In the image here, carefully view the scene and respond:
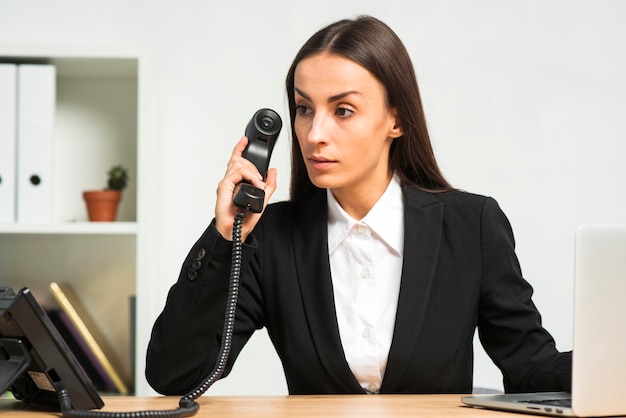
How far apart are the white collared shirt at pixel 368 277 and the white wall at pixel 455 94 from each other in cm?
103

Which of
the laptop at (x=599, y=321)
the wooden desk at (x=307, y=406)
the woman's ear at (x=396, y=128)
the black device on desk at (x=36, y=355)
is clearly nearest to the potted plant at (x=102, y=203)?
the woman's ear at (x=396, y=128)

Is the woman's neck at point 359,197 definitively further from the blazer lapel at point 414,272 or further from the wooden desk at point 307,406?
the wooden desk at point 307,406

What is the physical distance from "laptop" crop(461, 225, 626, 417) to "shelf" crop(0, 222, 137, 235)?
1.62 metres

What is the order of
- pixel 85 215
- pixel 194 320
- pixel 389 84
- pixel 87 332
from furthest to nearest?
pixel 85 215, pixel 87 332, pixel 389 84, pixel 194 320

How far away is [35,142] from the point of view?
2.42m

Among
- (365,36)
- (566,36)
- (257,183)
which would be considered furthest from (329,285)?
(566,36)

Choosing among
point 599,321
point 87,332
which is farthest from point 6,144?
point 599,321

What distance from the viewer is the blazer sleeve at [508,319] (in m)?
1.60

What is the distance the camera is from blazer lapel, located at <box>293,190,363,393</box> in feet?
5.24

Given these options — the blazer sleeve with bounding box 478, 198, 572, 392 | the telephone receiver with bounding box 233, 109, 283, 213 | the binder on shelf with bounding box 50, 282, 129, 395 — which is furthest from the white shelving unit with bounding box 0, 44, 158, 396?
the blazer sleeve with bounding box 478, 198, 572, 392

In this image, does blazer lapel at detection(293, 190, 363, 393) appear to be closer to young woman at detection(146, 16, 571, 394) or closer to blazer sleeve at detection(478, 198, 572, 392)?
young woman at detection(146, 16, 571, 394)

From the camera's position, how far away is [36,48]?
95.5 inches

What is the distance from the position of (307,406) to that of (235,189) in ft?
1.45

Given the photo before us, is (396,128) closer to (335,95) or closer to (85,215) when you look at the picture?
(335,95)
